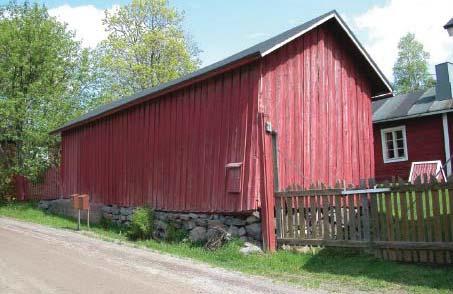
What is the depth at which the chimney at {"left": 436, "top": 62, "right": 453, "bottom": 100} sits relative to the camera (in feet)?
69.7

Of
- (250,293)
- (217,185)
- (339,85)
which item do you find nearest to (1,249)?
(217,185)

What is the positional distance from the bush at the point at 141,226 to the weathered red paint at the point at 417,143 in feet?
40.0

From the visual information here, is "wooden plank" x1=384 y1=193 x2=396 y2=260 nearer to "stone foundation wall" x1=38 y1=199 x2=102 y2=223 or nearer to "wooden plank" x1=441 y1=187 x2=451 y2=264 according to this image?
"wooden plank" x1=441 y1=187 x2=451 y2=264

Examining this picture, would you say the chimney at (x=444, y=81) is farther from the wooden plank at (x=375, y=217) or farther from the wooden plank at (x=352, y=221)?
the wooden plank at (x=375, y=217)

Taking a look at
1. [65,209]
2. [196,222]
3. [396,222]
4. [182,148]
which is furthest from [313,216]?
[65,209]

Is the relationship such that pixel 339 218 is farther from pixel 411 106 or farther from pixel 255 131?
pixel 411 106

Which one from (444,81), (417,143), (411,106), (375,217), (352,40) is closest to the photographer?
(375,217)

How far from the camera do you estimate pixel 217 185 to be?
1233cm

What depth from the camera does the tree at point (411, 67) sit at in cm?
5188

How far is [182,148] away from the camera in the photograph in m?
A: 13.8

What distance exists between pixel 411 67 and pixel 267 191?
149 feet

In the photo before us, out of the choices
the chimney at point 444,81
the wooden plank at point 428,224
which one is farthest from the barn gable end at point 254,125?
the chimney at point 444,81

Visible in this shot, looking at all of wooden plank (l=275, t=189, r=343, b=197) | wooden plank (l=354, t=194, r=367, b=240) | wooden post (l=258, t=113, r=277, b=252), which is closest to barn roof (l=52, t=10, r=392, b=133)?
wooden post (l=258, t=113, r=277, b=252)

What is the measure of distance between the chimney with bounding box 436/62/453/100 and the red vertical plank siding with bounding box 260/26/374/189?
796cm
